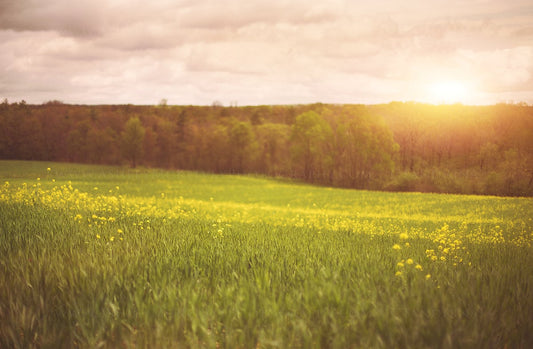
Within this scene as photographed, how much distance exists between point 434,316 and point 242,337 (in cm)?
190

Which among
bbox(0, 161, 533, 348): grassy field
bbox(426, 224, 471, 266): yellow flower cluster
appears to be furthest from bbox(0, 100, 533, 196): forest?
bbox(426, 224, 471, 266): yellow flower cluster

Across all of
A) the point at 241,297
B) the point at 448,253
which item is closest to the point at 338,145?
the point at 448,253

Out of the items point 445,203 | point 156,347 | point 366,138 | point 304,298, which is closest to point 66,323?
point 156,347

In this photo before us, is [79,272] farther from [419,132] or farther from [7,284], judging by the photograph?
→ [419,132]

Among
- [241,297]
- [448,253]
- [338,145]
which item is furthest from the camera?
[338,145]

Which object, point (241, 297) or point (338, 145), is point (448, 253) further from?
point (338, 145)

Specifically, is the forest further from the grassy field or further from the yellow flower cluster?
the yellow flower cluster

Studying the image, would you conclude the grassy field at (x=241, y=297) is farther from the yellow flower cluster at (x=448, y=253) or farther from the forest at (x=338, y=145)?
the forest at (x=338, y=145)

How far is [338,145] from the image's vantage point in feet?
219

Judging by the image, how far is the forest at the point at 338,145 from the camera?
133ft

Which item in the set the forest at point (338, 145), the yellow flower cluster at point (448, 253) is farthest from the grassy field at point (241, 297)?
the forest at point (338, 145)

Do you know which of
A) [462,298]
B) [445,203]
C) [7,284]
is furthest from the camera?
[445,203]

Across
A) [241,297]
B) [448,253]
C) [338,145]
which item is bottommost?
[448,253]

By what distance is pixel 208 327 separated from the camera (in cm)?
307
